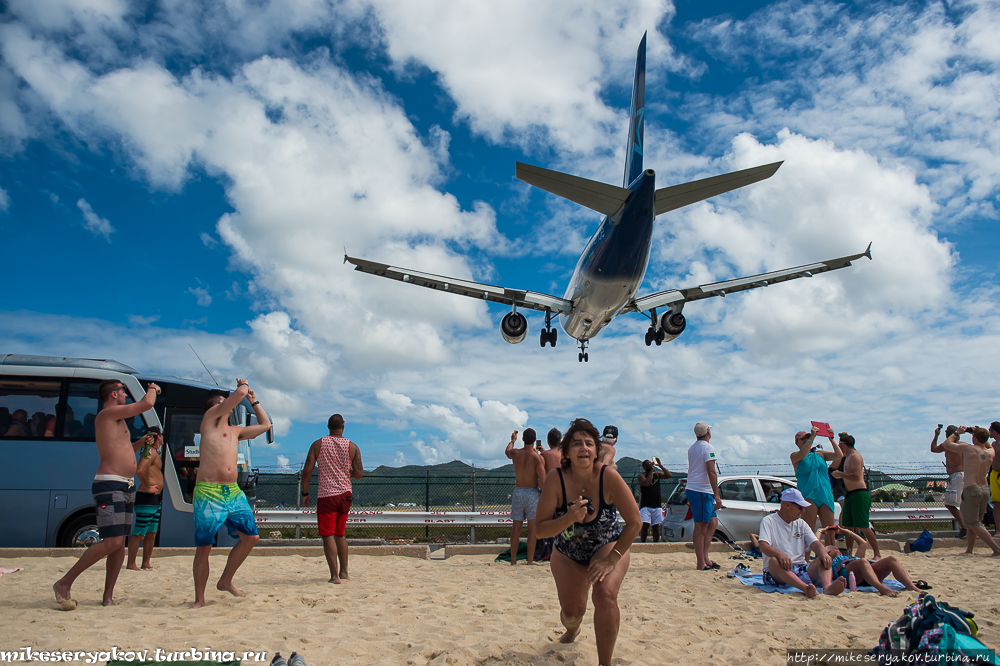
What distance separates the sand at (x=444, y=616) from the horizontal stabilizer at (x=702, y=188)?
10.1 meters

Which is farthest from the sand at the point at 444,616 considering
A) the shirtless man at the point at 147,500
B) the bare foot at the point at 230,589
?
the shirtless man at the point at 147,500

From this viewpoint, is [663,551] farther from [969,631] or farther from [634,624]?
[969,631]

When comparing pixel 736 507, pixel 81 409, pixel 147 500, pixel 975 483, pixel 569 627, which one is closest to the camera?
pixel 569 627

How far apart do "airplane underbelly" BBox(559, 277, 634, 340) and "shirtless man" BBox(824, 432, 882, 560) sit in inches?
353

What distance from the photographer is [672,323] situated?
782 inches

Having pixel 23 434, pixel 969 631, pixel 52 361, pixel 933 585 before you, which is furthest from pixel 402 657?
pixel 52 361

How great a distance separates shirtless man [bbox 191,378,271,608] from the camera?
16.7 ft

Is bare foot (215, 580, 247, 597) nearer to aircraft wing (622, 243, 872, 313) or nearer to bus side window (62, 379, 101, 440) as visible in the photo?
bus side window (62, 379, 101, 440)

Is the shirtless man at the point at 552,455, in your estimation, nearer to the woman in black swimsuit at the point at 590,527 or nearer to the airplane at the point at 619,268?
the woman in black swimsuit at the point at 590,527

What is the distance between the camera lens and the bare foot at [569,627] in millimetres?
3827

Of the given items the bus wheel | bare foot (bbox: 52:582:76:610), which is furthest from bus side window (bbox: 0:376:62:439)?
bare foot (bbox: 52:582:76:610)

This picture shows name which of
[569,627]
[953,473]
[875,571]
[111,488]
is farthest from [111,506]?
[953,473]

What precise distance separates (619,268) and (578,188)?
238 centimetres

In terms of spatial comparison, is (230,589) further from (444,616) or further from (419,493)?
(419,493)
